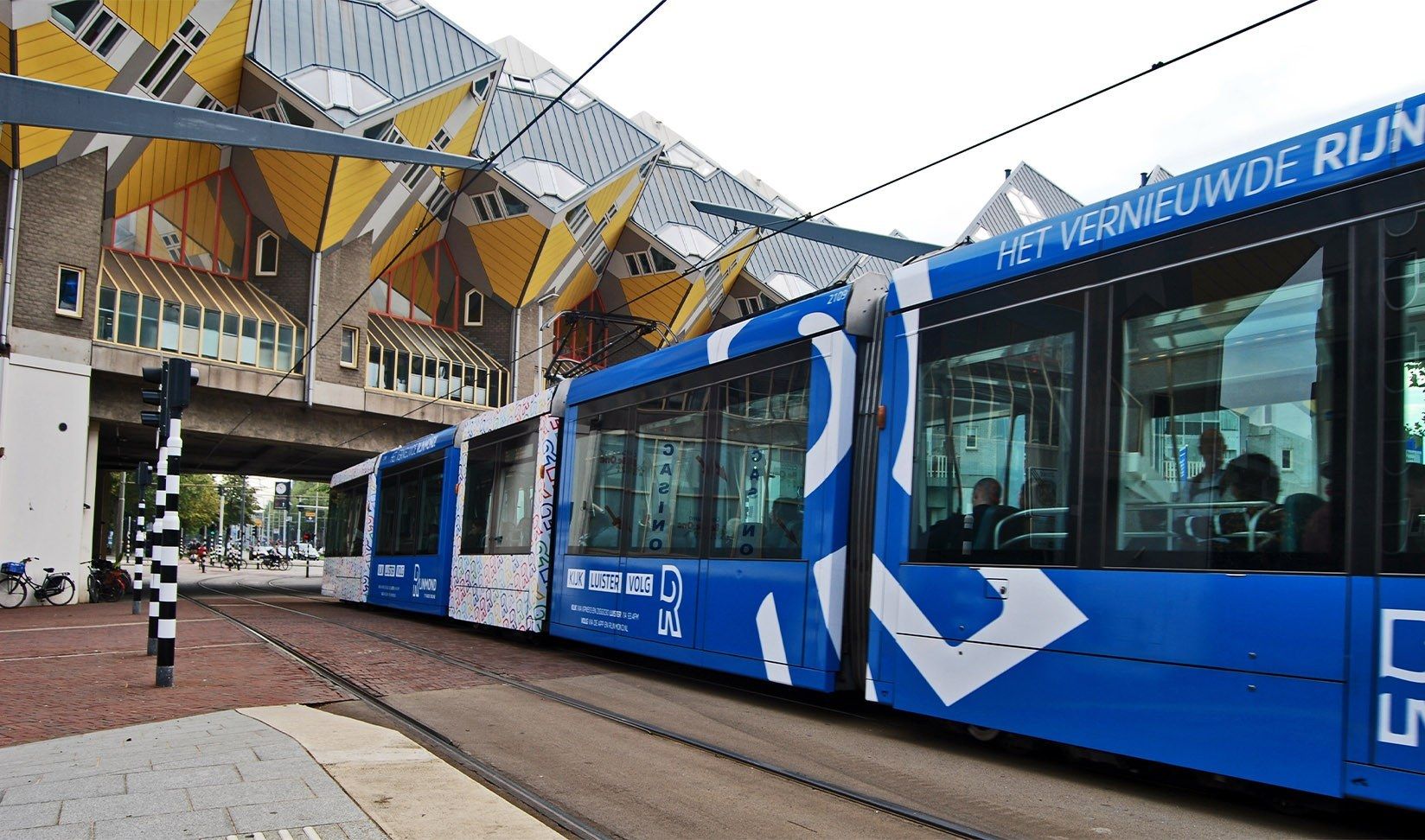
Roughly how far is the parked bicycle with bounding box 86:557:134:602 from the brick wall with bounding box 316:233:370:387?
7.27 metres

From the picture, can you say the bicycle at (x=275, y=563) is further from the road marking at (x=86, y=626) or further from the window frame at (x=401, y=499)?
the window frame at (x=401, y=499)

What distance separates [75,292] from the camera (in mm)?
25703

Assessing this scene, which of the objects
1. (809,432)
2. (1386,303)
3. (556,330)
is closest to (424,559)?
(809,432)

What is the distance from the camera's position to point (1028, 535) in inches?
244

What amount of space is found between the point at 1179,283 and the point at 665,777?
373 cm

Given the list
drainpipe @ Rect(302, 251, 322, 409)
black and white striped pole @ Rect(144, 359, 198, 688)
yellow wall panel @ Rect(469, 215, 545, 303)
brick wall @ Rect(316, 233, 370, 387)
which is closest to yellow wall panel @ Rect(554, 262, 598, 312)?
yellow wall panel @ Rect(469, 215, 545, 303)

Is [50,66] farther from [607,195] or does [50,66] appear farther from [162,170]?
[607,195]

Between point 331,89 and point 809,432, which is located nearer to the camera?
point 809,432

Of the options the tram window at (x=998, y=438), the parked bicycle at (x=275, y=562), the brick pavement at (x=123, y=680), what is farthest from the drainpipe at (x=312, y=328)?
the parked bicycle at (x=275, y=562)

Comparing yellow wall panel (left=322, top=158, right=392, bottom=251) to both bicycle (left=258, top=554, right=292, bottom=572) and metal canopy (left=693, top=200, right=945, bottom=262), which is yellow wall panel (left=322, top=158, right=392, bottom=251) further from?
bicycle (left=258, top=554, right=292, bottom=572)

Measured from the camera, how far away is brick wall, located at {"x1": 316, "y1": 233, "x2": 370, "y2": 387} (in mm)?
31984

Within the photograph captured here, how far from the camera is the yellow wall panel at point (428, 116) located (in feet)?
105

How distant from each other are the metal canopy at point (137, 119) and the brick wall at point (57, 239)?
2030cm

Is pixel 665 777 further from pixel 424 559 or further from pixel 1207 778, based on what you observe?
pixel 424 559
